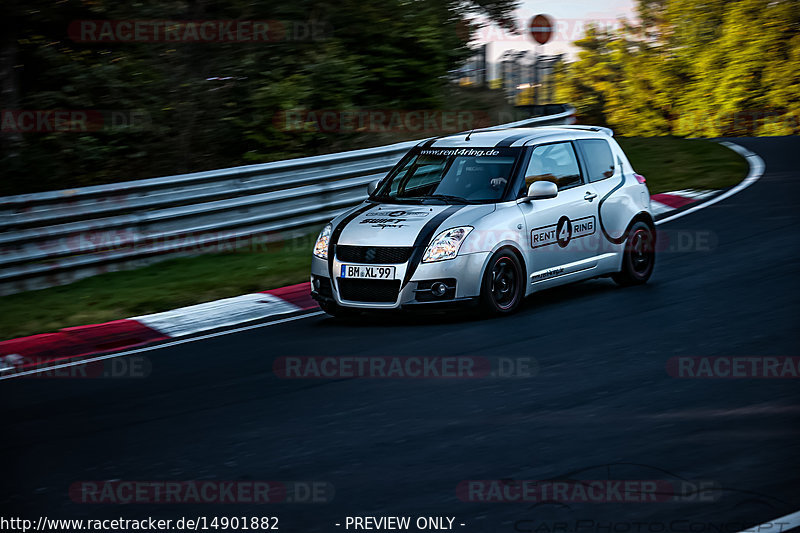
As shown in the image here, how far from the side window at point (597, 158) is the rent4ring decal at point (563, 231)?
552 millimetres

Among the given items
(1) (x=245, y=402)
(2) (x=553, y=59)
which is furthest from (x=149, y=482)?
(2) (x=553, y=59)

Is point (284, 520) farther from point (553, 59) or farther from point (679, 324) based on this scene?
point (553, 59)

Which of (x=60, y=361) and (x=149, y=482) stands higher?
(x=149, y=482)

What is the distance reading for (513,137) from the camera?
10.3 metres

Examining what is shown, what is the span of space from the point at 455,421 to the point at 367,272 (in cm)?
307

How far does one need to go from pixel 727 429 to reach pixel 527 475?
141 centimetres

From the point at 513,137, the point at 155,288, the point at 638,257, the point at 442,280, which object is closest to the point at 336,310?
the point at 442,280

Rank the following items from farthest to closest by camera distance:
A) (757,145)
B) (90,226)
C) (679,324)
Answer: (757,145) → (90,226) → (679,324)

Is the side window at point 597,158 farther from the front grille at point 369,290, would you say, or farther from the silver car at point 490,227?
the front grille at point 369,290

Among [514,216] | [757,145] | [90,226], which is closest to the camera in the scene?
[514,216]

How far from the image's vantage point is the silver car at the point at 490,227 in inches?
362

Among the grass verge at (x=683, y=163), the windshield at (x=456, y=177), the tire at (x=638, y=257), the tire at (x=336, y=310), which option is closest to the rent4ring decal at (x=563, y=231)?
the windshield at (x=456, y=177)

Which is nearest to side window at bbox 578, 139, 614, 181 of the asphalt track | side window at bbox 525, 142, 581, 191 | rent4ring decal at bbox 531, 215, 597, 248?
side window at bbox 525, 142, 581, 191

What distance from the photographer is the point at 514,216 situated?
377 inches
